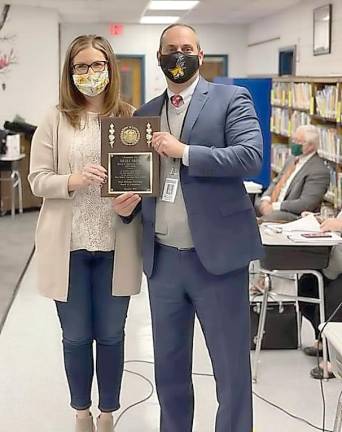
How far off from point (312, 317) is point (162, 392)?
5.67ft

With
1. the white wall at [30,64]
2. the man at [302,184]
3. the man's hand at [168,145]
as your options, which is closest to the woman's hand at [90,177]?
the man's hand at [168,145]

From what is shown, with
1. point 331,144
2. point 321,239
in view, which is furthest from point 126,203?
point 331,144

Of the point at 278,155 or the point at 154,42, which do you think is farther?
the point at 154,42

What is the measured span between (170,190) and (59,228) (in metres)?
0.48

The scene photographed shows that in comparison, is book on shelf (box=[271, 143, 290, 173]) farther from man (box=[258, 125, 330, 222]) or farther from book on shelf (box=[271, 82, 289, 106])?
man (box=[258, 125, 330, 222])

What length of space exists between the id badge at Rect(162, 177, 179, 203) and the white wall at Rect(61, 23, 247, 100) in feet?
34.3

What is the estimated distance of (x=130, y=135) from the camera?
2295mm

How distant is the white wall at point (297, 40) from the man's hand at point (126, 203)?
5718 mm

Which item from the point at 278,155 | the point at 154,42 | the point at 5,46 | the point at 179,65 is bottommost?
the point at 278,155

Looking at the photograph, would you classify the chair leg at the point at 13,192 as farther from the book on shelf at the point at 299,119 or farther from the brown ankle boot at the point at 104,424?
the brown ankle boot at the point at 104,424

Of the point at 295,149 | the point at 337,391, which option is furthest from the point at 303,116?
the point at 337,391

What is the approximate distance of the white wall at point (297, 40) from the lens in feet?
25.4

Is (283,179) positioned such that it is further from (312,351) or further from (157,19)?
(157,19)

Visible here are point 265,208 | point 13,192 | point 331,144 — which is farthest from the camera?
point 13,192
